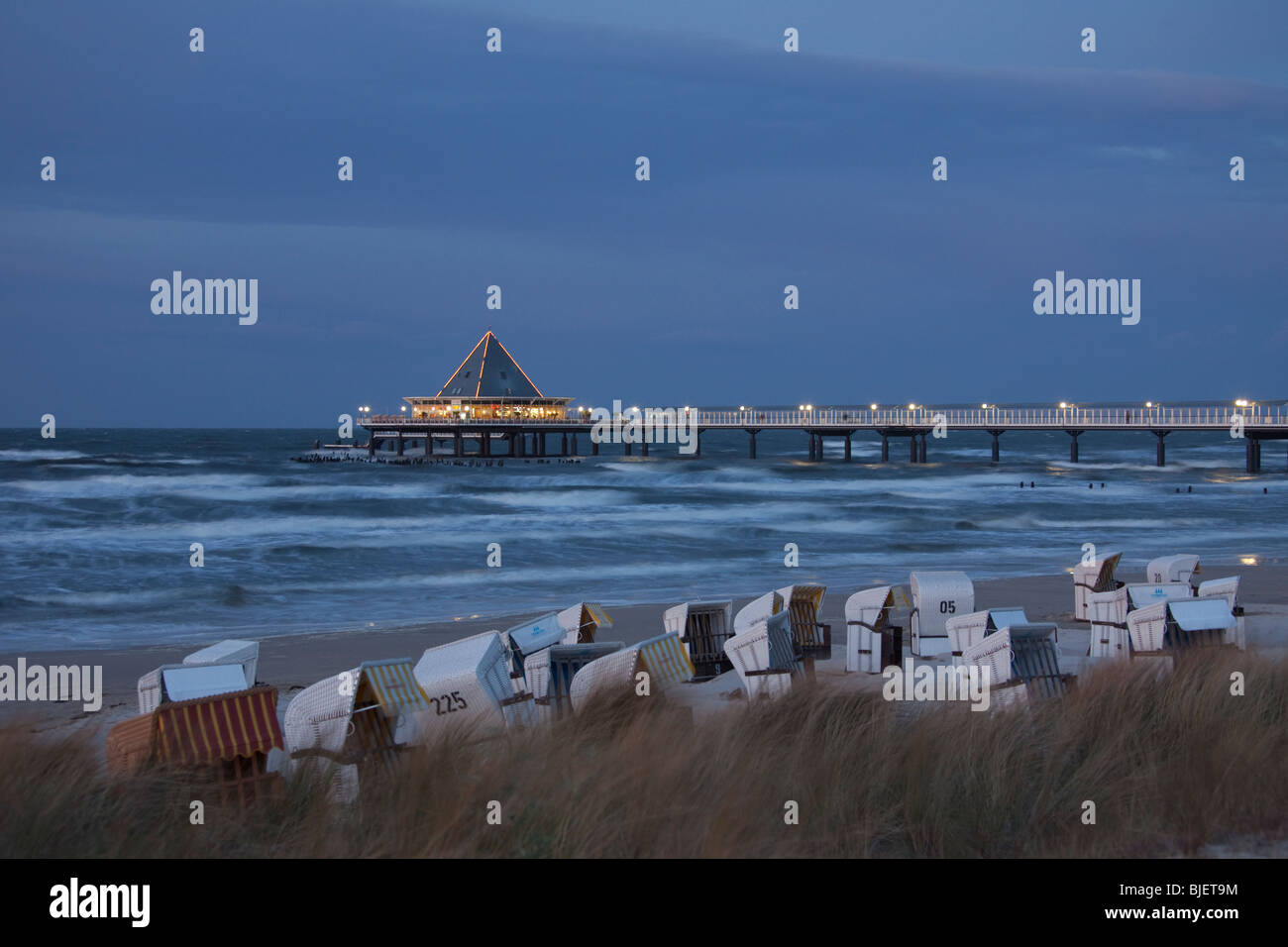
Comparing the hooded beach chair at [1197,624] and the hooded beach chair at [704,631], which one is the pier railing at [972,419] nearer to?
the hooded beach chair at [1197,624]

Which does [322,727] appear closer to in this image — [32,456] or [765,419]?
[765,419]

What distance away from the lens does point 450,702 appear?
22.7 ft

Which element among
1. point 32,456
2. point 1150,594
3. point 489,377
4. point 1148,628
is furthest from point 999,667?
point 32,456

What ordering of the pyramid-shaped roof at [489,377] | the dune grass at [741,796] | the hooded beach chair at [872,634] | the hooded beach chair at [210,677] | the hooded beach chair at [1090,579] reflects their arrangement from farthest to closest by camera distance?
the pyramid-shaped roof at [489,377]
the hooded beach chair at [1090,579]
the hooded beach chair at [872,634]
the hooded beach chair at [210,677]
the dune grass at [741,796]

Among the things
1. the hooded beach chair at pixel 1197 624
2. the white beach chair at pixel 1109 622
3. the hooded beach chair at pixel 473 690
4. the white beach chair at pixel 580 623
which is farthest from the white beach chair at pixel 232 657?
the white beach chair at pixel 1109 622

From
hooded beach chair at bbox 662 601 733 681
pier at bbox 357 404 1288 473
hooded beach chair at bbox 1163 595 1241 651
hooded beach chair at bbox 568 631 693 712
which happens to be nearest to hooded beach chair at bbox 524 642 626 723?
hooded beach chair at bbox 568 631 693 712

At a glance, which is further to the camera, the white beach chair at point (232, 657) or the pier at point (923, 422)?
the pier at point (923, 422)

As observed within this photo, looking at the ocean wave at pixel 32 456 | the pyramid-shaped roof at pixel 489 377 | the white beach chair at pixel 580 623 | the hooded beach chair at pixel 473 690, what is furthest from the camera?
the pyramid-shaped roof at pixel 489 377

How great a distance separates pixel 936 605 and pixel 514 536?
18.6 metres

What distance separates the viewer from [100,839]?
455 cm

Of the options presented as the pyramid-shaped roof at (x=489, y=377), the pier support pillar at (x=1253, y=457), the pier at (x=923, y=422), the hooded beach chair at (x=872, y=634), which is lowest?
the hooded beach chair at (x=872, y=634)

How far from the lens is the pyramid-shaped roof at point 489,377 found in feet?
262

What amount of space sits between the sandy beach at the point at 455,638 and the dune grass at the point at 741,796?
6.34 ft

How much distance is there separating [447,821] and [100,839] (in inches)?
55.2
